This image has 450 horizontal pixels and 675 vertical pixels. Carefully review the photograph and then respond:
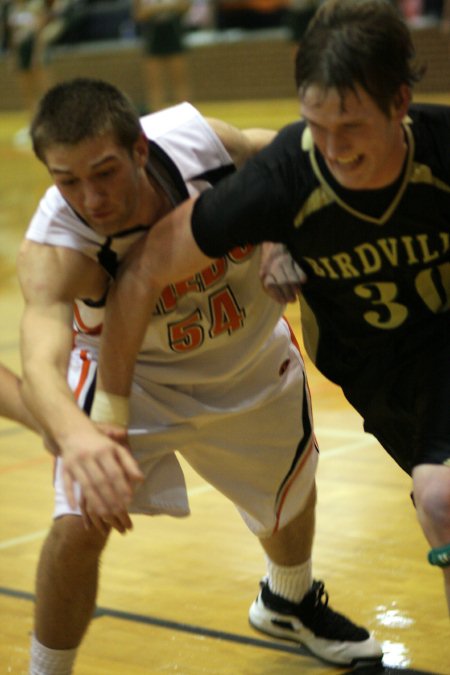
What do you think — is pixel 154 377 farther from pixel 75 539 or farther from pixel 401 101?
pixel 401 101

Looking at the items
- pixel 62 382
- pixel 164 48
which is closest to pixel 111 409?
pixel 62 382

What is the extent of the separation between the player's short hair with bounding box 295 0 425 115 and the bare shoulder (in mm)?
705

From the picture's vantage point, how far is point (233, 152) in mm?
3074

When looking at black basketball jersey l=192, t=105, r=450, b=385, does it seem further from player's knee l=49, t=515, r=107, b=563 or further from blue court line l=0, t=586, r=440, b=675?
blue court line l=0, t=586, r=440, b=675

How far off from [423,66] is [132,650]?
5.60ft

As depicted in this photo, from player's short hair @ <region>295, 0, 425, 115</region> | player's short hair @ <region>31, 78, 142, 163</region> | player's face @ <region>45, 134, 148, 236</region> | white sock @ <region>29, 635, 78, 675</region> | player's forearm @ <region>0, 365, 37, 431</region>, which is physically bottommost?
white sock @ <region>29, 635, 78, 675</region>

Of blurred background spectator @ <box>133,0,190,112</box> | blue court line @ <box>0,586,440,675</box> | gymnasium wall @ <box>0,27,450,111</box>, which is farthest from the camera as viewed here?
blurred background spectator @ <box>133,0,190,112</box>

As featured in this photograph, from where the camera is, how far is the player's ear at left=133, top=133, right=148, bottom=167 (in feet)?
9.18

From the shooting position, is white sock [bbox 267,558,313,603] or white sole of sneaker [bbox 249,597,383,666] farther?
white sock [bbox 267,558,313,603]

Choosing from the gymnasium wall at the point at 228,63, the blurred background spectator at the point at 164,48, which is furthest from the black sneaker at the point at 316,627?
the blurred background spectator at the point at 164,48

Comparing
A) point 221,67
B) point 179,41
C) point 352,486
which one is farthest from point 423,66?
point 221,67

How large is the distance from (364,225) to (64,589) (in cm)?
108

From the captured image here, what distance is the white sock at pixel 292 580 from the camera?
3424 millimetres

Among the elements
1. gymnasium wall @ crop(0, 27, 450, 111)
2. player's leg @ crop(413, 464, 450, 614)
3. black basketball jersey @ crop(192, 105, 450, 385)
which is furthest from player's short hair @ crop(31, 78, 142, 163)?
gymnasium wall @ crop(0, 27, 450, 111)
